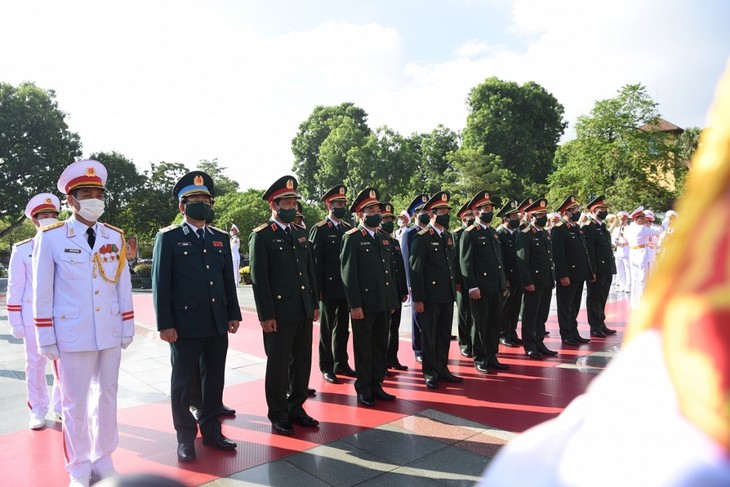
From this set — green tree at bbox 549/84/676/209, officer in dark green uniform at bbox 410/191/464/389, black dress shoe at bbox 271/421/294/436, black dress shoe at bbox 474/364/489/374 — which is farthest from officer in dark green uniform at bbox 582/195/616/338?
green tree at bbox 549/84/676/209

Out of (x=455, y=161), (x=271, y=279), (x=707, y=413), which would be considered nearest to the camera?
(x=707, y=413)

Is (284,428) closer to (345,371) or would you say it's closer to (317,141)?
(345,371)

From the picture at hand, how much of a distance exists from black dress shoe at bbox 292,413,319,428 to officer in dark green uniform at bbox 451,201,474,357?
282cm

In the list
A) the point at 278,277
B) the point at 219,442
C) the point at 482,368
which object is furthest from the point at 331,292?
the point at 219,442

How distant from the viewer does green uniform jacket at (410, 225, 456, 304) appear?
19.1 ft

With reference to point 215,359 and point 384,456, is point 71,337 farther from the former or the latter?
point 384,456

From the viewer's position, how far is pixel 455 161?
31906mm

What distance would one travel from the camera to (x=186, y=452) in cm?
397

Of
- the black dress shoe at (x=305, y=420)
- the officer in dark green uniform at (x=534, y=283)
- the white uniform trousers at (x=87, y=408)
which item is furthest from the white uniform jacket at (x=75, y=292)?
the officer in dark green uniform at (x=534, y=283)

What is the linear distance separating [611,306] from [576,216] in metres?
4.66

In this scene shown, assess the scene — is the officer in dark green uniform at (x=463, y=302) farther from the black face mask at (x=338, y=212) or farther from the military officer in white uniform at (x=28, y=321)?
the military officer in white uniform at (x=28, y=321)

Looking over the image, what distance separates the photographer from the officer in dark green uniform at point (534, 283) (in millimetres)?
7227

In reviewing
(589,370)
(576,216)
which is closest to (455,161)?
(576,216)

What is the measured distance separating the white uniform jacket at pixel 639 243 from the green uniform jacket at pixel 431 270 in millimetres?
8936
